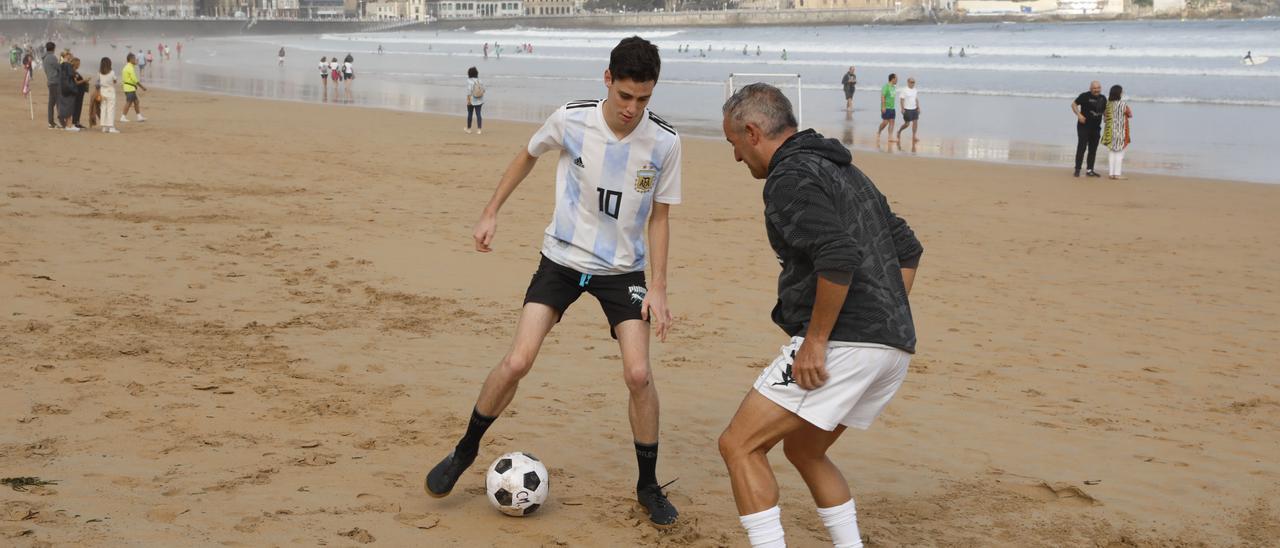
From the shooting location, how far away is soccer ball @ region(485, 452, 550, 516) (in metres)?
4.65

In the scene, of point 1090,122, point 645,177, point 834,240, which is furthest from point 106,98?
point 834,240

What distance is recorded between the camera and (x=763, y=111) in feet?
11.8

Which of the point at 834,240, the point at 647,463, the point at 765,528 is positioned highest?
the point at 834,240

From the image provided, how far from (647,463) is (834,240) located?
1.73 metres

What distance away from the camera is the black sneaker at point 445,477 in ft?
15.4

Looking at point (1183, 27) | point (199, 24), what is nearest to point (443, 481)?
point (1183, 27)

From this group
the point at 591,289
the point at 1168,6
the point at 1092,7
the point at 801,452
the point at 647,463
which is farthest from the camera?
the point at 1092,7

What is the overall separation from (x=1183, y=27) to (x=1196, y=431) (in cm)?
11687

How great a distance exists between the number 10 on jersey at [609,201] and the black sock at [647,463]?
0.96 meters

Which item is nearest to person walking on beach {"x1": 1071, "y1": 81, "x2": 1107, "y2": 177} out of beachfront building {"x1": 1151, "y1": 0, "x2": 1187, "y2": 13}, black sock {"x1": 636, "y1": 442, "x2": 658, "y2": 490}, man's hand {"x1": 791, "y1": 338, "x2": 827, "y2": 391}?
black sock {"x1": 636, "y1": 442, "x2": 658, "y2": 490}

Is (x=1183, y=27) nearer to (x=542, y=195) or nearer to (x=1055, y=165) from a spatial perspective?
Result: (x=1055, y=165)

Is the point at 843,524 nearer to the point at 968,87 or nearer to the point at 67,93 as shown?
the point at 67,93

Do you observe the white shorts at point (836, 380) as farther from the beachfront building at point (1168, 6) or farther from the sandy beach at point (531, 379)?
the beachfront building at point (1168, 6)

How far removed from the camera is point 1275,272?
1106 cm
